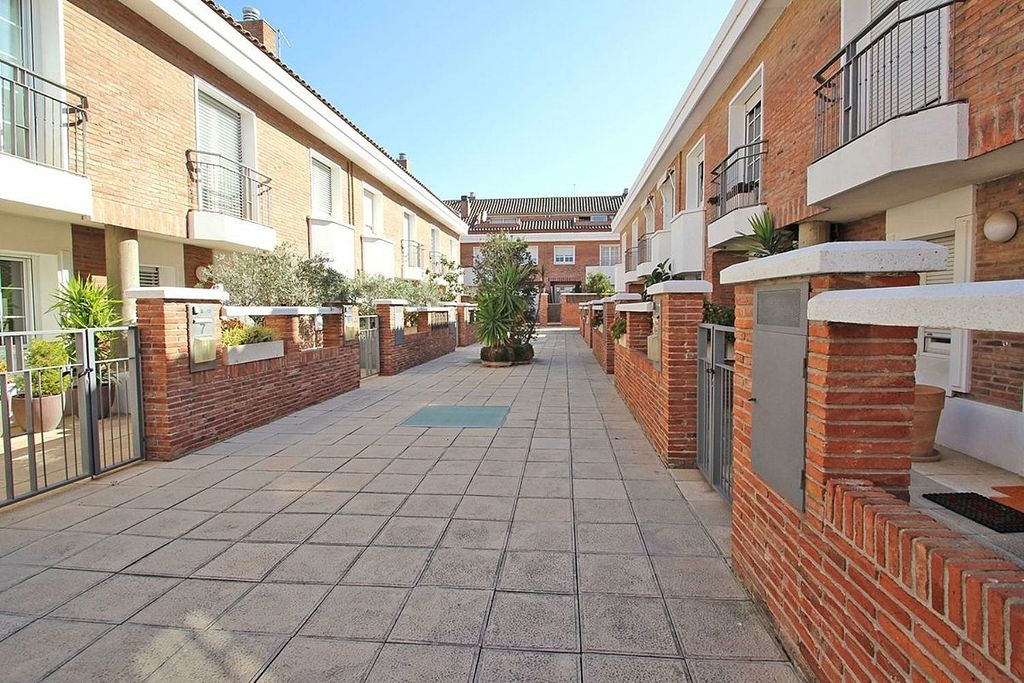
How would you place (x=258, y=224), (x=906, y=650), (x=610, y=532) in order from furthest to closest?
(x=258, y=224)
(x=610, y=532)
(x=906, y=650)

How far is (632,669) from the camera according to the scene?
2197mm

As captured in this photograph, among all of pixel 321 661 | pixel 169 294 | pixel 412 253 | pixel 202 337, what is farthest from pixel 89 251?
pixel 412 253

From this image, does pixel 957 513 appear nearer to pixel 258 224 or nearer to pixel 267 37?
pixel 258 224

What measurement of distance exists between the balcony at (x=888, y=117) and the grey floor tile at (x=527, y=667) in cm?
564

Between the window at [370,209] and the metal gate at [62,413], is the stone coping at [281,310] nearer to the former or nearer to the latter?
the metal gate at [62,413]

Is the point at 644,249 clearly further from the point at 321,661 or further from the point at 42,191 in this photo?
the point at 321,661

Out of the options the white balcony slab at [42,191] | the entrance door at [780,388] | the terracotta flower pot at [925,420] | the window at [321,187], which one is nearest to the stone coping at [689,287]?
the entrance door at [780,388]

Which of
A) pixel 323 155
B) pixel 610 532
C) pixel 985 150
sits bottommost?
pixel 610 532

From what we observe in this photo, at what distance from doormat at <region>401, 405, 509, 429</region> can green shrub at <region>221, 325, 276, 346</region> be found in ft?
7.48

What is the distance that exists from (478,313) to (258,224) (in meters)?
5.52

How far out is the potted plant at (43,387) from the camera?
6.39 meters

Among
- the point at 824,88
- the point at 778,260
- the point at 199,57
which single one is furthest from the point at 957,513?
the point at 199,57

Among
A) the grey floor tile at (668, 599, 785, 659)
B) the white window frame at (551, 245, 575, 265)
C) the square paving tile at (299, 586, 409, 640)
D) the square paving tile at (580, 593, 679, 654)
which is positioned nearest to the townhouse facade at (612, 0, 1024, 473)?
the grey floor tile at (668, 599, 785, 659)

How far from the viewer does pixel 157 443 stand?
5.39 metres
